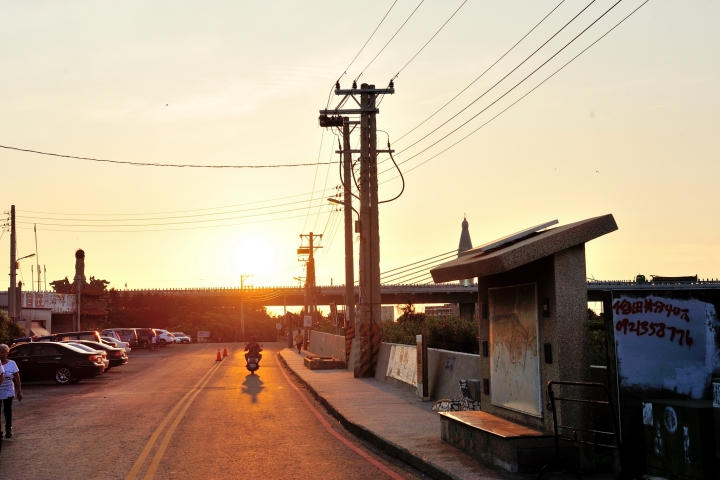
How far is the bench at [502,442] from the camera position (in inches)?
384

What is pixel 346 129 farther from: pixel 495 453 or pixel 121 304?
pixel 121 304

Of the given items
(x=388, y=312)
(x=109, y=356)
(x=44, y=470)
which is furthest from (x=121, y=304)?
(x=44, y=470)

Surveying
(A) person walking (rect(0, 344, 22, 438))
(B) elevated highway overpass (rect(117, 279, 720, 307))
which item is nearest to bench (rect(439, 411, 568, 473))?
(A) person walking (rect(0, 344, 22, 438))

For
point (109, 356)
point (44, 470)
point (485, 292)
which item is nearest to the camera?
point (44, 470)

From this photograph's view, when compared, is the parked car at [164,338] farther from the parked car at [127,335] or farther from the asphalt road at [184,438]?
the asphalt road at [184,438]

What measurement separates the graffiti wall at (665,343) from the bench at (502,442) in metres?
1.45

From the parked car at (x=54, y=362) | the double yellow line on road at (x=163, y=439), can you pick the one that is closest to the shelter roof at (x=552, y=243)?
A: the double yellow line on road at (x=163, y=439)

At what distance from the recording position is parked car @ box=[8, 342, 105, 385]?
29.8m

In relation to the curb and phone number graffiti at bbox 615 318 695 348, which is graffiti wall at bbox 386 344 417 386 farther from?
phone number graffiti at bbox 615 318 695 348

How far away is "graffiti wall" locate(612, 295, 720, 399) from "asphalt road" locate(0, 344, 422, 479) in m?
3.21

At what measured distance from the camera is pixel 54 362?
29.8 metres

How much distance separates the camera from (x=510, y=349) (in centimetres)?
1171

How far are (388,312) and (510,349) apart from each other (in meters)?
112

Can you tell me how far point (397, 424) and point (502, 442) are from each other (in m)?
5.10
